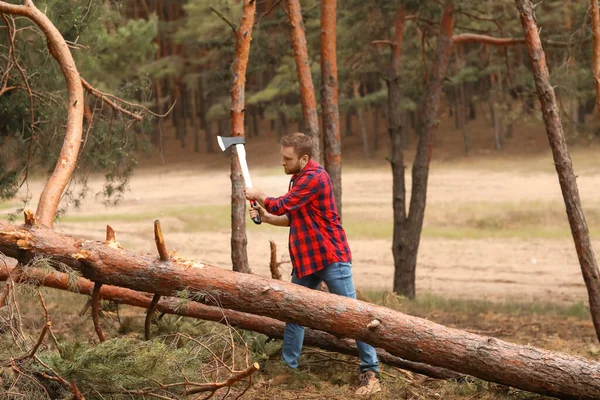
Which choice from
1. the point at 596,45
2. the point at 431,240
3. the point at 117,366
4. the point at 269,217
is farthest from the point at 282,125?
the point at 117,366

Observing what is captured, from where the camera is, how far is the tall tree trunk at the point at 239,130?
8.45 metres

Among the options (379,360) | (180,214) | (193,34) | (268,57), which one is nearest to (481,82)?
(193,34)

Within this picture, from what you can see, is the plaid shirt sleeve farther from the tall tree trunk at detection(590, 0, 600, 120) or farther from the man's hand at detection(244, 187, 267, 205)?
the tall tree trunk at detection(590, 0, 600, 120)

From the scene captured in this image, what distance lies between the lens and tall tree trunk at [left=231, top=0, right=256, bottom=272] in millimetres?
8453

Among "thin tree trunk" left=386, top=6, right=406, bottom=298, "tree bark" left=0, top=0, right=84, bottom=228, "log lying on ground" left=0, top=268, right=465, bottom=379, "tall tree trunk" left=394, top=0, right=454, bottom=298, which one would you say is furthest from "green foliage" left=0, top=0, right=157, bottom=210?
"thin tree trunk" left=386, top=6, right=406, bottom=298

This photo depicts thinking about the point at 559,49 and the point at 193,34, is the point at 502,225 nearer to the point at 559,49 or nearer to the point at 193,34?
the point at 559,49

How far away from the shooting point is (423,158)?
44.9ft

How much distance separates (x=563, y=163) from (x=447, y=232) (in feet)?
56.8

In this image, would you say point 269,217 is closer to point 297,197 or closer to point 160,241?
point 297,197

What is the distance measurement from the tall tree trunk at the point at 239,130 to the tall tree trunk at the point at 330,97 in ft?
7.87

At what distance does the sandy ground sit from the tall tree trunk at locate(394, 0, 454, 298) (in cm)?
278

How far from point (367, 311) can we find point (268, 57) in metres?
11.5

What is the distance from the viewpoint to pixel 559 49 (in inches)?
547

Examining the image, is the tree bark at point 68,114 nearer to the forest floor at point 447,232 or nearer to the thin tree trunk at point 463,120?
the forest floor at point 447,232
